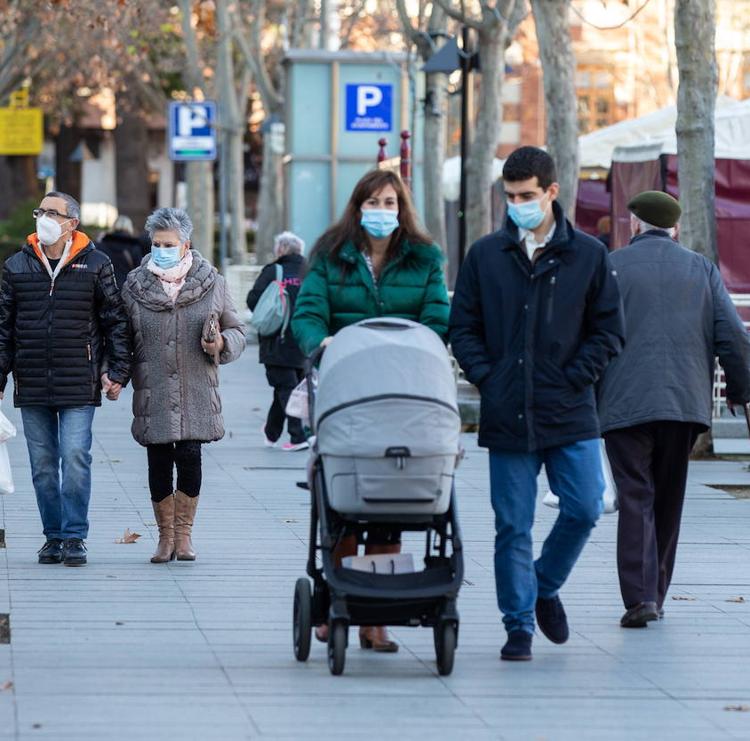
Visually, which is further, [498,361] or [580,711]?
[498,361]

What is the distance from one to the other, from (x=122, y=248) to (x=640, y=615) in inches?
579

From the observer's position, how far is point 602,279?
7.40 metres

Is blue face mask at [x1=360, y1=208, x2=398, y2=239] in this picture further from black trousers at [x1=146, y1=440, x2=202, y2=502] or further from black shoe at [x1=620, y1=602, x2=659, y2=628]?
black trousers at [x1=146, y1=440, x2=202, y2=502]

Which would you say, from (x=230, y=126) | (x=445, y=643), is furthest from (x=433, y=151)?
(x=445, y=643)

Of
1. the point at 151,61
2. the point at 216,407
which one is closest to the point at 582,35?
the point at 151,61

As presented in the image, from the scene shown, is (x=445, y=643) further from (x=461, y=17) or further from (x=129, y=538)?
(x=461, y=17)

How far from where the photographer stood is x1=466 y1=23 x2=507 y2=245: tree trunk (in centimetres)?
2356

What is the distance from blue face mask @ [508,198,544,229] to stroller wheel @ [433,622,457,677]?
4.80 ft

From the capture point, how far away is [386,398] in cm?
675

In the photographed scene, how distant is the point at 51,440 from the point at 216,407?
0.80 m

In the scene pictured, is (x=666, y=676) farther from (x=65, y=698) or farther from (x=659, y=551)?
(x=65, y=698)

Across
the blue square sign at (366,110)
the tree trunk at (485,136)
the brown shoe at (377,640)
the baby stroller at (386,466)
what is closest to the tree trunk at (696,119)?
the tree trunk at (485,136)

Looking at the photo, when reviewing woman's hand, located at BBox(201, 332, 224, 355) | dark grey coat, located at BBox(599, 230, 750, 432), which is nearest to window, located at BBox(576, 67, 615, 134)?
woman's hand, located at BBox(201, 332, 224, 355)

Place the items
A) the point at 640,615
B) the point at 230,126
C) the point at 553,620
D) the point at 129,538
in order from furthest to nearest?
1. the point at 230,126
2. the point at 129,538
3. the point at 640,615
4. the point at 553,620
